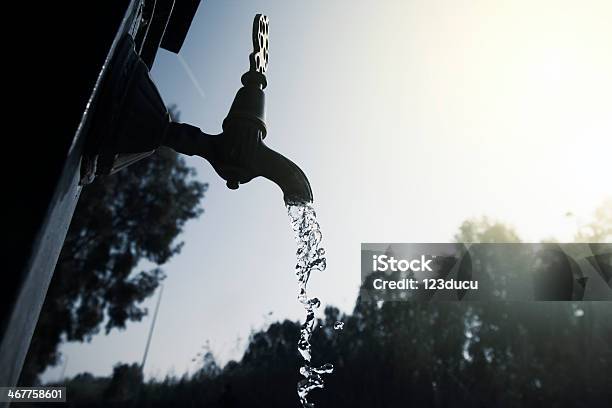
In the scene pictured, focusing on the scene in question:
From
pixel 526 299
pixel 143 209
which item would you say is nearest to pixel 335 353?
pixel 526 299

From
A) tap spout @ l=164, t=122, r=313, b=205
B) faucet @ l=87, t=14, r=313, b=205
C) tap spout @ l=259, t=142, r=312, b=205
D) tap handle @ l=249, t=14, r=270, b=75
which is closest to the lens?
faucet @ l=87, t=14, r=313, b=205

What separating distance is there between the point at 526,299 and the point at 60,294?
24245mm

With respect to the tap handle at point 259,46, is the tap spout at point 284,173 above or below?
below

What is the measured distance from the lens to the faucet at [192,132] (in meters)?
1.10

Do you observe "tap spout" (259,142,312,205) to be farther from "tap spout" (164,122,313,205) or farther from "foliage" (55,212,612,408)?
"foliage" (55,212,612,408)

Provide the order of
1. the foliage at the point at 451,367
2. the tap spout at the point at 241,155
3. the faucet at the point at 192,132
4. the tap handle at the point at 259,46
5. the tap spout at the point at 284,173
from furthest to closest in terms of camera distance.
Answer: the foliage at the point at 451,367, the tap handle at the point at 259,46, the tap spout at the point at 284,173, the tap spout at the point at 241,155, the faucet at the point at 192,132

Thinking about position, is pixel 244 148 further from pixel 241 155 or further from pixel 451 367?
pixel 451 367

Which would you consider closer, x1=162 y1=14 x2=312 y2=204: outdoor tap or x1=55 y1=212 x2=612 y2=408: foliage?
x1=162 y1=14 x2=312 y2=204: outdoor tap

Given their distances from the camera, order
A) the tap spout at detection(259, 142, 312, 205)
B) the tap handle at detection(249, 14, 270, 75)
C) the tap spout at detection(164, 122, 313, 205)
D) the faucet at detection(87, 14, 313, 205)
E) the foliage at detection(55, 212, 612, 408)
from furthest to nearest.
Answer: the foliage at detection(55, 212, 612, 408)
the tap handle at detection(249, 14, 270, 75)
the tap spout at detection(259, 142, 312, 205)
the tap spout at detection(164, 122, 313, 205)
the faucet at detection(87, 14, 313, 205)

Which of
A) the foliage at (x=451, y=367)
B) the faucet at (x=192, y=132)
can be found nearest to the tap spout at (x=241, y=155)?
the faucet at (x=192, y=132)

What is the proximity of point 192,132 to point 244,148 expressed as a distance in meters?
0.19

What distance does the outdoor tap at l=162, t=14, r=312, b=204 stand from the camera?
142 cm

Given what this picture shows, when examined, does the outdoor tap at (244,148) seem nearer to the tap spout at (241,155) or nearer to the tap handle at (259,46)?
the tap spout at (241,155)

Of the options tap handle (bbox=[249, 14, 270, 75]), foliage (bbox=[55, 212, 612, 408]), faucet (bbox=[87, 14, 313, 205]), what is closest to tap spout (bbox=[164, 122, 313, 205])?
faucet (bbox=[87, 14, 313, 205])
